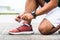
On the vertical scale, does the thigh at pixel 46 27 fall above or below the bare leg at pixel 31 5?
below

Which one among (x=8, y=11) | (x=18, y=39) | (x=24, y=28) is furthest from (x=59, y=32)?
(x=8, y=11)

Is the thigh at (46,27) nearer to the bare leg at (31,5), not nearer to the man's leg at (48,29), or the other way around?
the man's leg at (48,29)

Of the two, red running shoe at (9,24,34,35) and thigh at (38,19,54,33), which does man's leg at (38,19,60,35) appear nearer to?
thigh at (38,19,54,33)

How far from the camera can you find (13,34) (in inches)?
84.7

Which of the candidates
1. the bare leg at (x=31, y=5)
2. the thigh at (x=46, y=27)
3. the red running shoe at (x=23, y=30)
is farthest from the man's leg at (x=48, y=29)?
the bare leg at (x=31, y=5)

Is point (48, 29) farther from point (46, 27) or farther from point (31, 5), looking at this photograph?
point (31, 5)

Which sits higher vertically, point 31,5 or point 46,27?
point 31,5

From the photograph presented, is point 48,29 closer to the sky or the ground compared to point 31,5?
closer to the ground

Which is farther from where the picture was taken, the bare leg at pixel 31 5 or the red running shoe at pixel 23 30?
the bare leg at pixel 31 5

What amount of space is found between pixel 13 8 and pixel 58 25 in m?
2.60

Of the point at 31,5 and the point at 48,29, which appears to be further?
the point at 31,5

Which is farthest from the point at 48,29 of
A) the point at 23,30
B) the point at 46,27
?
the point at 23,30

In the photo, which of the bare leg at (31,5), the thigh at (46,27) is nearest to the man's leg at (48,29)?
the thigh at (46,27)

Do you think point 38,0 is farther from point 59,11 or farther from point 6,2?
point 6,2
